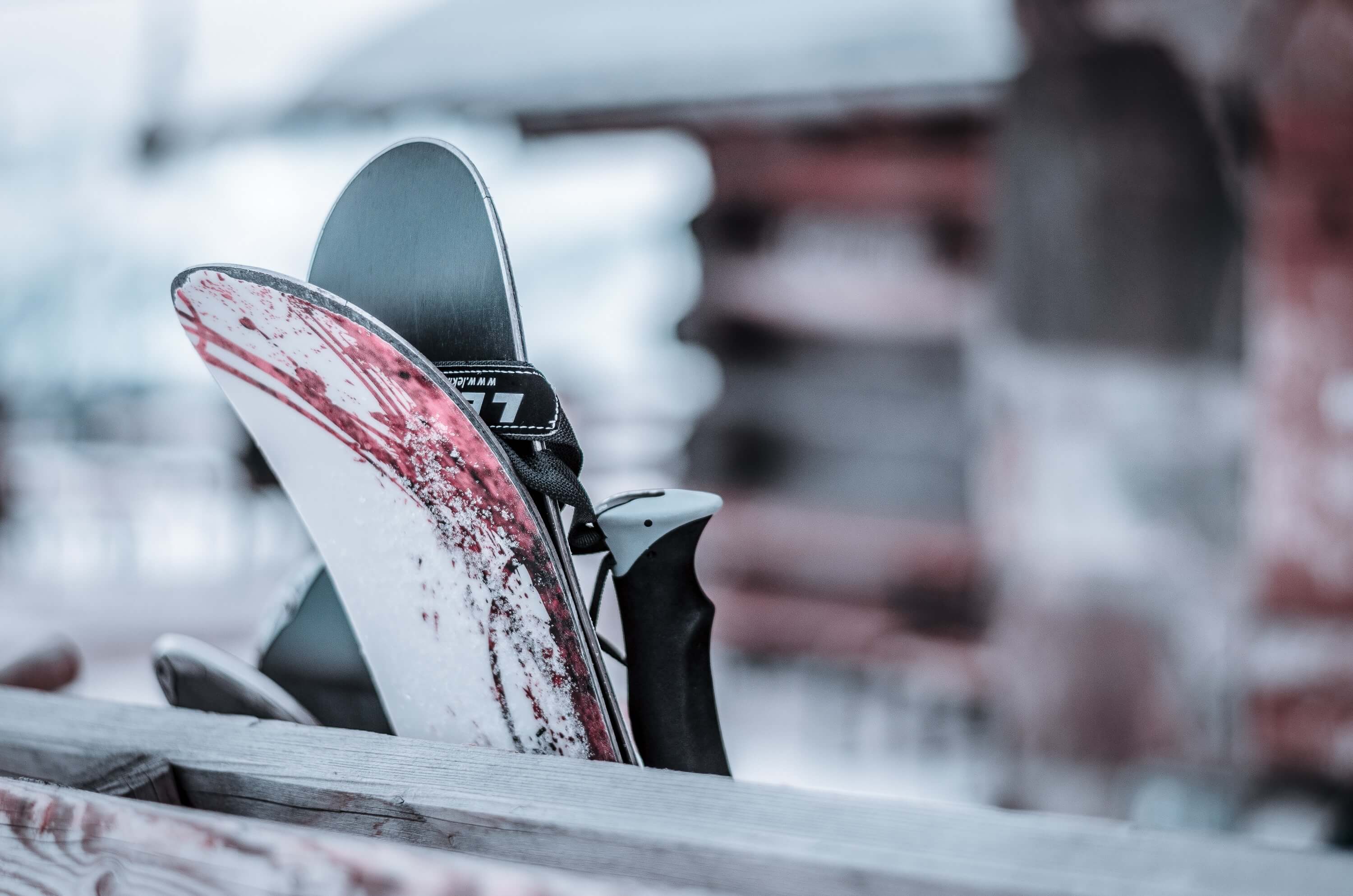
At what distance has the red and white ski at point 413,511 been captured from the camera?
0.61 metres

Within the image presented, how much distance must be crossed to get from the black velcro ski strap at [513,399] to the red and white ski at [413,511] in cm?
3

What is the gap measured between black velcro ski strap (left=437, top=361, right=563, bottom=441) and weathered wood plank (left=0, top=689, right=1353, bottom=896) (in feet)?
0.65

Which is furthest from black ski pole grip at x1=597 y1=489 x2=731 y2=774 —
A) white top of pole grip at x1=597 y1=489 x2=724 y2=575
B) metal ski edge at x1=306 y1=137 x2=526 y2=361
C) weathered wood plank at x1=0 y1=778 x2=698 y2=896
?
weathered wood plank at x1=0 y1=778 x2=698 y2=896

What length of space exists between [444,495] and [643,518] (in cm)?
13

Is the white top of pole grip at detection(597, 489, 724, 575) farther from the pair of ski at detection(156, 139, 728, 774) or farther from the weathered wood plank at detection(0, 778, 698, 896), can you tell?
the weathered wood plank at detection(0, 778, 698, 896)

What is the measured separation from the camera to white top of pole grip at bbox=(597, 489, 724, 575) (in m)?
0.67

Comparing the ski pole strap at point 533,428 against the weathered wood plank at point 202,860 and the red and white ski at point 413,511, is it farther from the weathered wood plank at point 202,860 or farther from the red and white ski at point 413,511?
the weathered wood plank at point 202,860

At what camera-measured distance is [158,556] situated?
5.06 meters

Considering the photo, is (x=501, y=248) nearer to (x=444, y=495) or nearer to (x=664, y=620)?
(x=444, y=495)

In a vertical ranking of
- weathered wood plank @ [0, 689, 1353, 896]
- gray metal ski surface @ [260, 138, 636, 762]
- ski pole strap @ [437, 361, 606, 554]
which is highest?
gray metal ski surface @ [260, 138, 636, 762]

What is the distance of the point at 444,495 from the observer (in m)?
0.64

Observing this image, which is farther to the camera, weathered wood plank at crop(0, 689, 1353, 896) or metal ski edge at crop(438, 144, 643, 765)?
metal ski edge at crop(438, 144, 643, 765)

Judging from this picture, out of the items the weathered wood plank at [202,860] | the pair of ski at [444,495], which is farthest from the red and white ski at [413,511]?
the weathered wood plank at [202,860]

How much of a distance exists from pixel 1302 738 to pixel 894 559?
1.36 m
